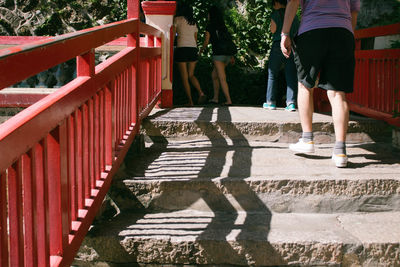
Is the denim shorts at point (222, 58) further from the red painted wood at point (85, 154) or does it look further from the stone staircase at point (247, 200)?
the red painted wood at point (85, 154)

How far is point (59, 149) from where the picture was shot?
1.94 meters

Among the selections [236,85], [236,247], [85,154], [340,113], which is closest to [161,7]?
[340,113]

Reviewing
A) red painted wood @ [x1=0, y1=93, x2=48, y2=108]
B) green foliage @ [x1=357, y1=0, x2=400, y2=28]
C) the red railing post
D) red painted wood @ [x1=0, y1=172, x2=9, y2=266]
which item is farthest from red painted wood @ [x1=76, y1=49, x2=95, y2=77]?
green foliage @ [x1=357, y1=0, x2=400, y2=28]

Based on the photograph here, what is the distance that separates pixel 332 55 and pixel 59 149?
2240 millimetres

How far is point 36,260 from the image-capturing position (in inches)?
67.5

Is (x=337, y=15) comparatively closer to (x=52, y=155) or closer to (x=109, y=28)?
(x=109, y=28)

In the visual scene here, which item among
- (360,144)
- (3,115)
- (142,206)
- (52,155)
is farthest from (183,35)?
(52,155)

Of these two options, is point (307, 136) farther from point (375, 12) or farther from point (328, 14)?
point (375, 12)

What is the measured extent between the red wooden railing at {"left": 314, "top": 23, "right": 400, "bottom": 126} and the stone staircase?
22 centimetres

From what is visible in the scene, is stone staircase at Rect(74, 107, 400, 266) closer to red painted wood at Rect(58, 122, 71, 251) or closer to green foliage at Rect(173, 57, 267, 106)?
red painted wood at Rect(58, 122, 71, 251)

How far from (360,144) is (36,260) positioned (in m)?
3.22

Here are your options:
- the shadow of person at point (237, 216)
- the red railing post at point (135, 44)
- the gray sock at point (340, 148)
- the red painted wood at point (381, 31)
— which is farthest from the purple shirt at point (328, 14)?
the red railing post at point (135, 44)

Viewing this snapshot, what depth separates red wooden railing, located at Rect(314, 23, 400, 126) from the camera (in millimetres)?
4156

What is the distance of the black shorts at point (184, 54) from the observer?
253 inches
